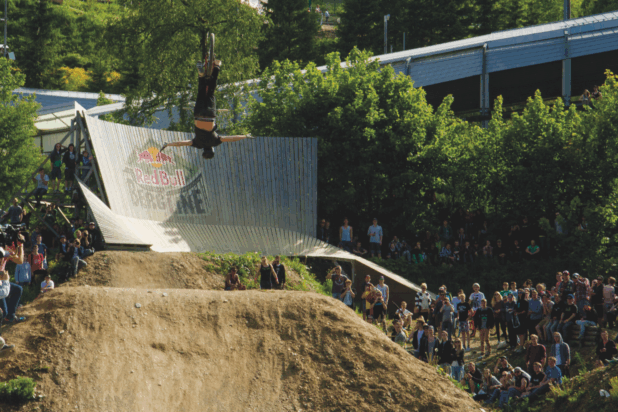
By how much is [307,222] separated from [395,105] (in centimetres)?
664

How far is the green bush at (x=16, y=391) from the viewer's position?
13.4 m

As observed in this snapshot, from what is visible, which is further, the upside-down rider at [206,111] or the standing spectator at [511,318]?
the standing spectator at [511,318]

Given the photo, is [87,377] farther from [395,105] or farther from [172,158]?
[395,105]

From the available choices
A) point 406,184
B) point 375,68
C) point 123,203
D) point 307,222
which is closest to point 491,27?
point 375,68

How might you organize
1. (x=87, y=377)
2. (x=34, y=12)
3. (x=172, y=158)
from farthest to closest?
(x=34, y=12), (x=172, y=158), (x=87, y=377)

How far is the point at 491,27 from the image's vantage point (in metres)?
55.7

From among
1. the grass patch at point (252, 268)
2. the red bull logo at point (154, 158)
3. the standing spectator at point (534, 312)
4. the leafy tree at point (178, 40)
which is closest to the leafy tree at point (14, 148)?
the leafy tree at point (178, 40)

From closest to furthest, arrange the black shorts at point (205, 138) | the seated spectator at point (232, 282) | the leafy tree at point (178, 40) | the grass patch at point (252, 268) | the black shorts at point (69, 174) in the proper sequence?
the black shorts at point (205, 138), the seated spectator at point (232, 282), the grass patch at point (252, 268), the black shorts at point (69, 174), the leafy tree at point (178, 40)

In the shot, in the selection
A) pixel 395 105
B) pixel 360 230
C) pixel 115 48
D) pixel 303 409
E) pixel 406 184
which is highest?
pixel 115 48

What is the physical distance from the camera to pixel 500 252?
82.6ft

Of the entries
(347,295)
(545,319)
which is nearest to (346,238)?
(347,295)

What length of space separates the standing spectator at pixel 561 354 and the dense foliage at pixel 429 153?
1000 cm

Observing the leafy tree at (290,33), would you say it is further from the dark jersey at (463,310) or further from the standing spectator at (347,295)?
the dark jersey at (463,310)

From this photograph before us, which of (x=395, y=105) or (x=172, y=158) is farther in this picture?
(x=395, y=105)
